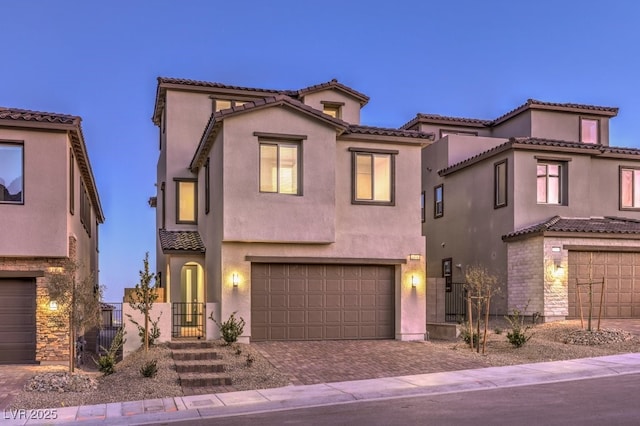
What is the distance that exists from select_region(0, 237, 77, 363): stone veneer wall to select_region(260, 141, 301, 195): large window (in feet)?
19.6

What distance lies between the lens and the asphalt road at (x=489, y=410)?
9.45m

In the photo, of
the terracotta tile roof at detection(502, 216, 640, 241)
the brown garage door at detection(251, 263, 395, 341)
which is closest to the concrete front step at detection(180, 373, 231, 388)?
the brown garage door at detection(251, 263, 395, 341)

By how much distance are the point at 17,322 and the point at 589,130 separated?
25255 mm

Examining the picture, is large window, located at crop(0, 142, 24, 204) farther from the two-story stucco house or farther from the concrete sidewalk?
the concrete sidewalk

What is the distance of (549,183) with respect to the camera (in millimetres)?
23406

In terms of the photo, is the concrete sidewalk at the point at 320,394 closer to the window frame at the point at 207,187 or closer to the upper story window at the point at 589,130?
the window frame at the point at 207,187

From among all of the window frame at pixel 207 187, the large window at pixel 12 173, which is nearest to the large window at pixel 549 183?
the window frame at pixel 207 187

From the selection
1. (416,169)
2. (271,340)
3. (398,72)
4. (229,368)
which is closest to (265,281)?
(271,340)

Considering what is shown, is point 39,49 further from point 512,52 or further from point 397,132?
point 397,132

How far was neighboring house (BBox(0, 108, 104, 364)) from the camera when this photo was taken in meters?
15.6

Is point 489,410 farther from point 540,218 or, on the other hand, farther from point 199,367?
point 540,218

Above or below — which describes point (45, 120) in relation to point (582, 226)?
above

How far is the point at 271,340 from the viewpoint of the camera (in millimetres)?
18031

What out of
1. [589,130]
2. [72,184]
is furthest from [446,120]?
[72,184]
